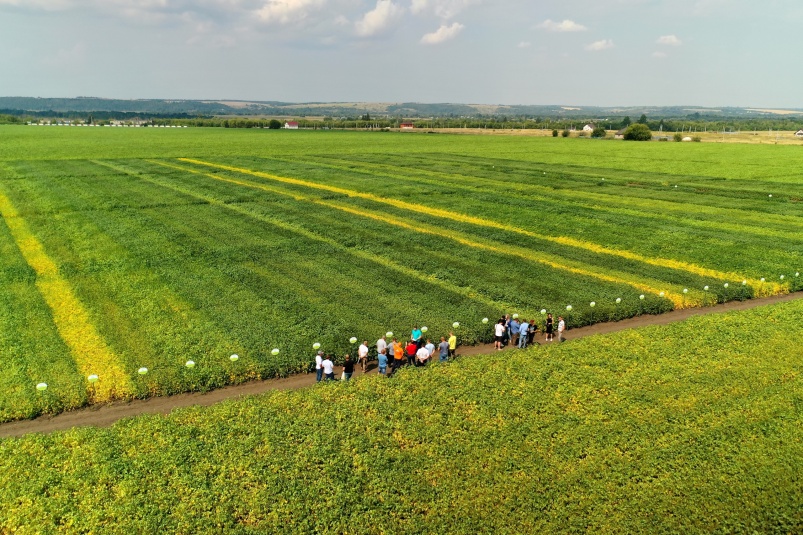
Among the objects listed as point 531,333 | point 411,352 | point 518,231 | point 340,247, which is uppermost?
point 518,231

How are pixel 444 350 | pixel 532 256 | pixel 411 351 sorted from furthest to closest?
1. pixel 532 256
2. pixel 444 350
3. pixel 411 351

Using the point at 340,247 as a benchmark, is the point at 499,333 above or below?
below

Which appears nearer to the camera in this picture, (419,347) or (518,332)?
(419,347)

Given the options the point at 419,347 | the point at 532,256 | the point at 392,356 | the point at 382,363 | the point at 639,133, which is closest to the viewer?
the point at 382,363

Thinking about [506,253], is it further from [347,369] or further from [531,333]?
[347,369]

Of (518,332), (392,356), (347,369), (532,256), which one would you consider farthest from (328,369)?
(532,256)

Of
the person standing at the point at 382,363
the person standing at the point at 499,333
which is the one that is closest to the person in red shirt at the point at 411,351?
the person standing at the point at 382,363

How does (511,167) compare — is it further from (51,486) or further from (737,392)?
(51,486)
